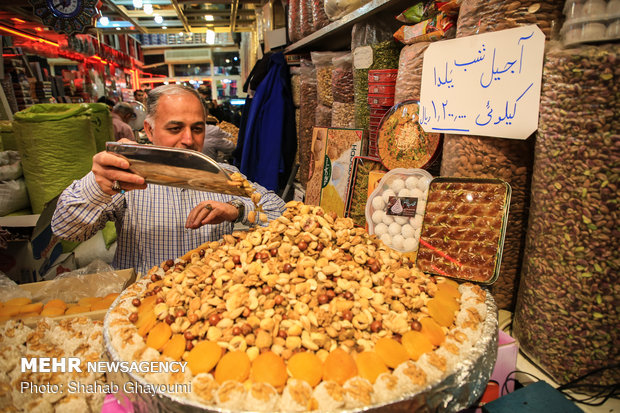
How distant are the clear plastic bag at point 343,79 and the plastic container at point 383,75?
0.29 m

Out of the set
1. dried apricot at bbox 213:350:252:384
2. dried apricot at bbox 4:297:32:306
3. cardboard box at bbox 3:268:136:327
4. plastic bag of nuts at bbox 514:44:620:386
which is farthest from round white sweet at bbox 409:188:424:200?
dried apricot at bbox 4:297:32:306

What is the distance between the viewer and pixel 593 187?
600 mm

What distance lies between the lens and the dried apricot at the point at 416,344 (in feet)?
1.75

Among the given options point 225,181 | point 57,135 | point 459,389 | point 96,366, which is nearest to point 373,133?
point 225,181

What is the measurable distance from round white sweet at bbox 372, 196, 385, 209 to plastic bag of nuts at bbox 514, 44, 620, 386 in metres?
0.36

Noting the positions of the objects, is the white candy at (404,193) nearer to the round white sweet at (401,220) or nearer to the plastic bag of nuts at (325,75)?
the round white sweet at (401,220)

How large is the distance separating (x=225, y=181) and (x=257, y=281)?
0.28m

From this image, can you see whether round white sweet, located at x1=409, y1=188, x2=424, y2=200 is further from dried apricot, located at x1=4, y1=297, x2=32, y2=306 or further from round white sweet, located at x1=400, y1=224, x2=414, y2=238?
dried apricot, located at x1=4, y1=297, x2=32, y2=306

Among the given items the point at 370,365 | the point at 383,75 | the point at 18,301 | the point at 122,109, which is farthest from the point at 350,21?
the point at 122,109

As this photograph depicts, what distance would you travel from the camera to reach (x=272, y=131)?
2.33 metres

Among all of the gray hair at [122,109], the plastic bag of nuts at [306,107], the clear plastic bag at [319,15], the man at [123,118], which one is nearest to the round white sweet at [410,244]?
the plastic bag of nuts at [306,107]

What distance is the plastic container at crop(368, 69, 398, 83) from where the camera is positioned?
46.8 inches

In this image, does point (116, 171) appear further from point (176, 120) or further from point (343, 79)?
point (343, 79)

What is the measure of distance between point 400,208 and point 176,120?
885 mm
